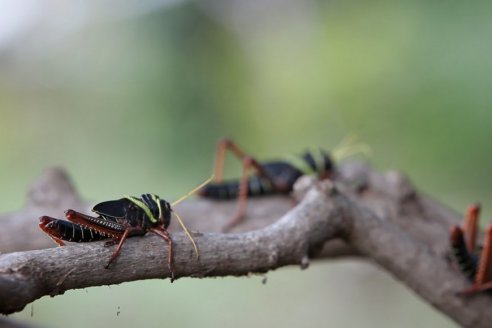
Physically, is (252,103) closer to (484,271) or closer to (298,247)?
(484,271)

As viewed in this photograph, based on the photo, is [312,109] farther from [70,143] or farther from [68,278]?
[68,278]

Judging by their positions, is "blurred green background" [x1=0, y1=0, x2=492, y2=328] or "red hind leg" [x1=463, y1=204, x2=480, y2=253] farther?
"blurred green background" [x1=0, y1=0, x2=492, y2=328]

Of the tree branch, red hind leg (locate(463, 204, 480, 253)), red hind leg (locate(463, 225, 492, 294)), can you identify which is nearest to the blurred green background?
the tree branch

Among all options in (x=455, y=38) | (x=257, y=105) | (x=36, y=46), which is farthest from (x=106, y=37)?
(x=455, y=38)

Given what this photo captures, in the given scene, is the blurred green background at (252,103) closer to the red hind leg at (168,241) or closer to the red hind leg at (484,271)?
the red hind leg at (484,271)

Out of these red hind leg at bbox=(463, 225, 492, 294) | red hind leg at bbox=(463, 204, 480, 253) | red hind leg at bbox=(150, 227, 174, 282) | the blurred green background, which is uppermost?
the blurred green background

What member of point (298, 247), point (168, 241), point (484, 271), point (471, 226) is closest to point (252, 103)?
point (471, 226)

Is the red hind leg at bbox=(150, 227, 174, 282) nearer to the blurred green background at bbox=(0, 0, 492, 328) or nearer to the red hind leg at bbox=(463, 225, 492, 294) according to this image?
the red hind leg at bbox=(463, 225, 492, 294)
